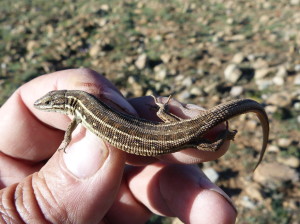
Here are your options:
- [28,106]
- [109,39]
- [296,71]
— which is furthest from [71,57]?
[296,71]

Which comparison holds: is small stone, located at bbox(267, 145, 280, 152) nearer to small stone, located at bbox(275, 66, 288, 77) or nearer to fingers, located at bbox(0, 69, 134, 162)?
small stone, located at bbox(275, 66, 288, 77)

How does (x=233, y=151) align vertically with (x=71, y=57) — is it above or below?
below

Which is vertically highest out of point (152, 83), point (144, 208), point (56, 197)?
point (56, 197)

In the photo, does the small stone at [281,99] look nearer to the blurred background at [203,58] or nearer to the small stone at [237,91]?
the blurred background at [203,58]

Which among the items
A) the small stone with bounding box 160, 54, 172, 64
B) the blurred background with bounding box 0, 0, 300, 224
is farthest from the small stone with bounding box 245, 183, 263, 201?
the small stone with bounding box 160, 54, 172, 64

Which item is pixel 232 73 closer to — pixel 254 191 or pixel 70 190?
pixel 254 191

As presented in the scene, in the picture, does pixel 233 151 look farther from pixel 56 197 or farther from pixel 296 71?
pixel 56 197

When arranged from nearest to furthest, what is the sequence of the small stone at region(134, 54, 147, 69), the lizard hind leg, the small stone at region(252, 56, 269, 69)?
1. the lizard hind leg
2. the small stone at region(252, 56, 269, 69)
3. the small stone at region(134, 54, 147, 69)

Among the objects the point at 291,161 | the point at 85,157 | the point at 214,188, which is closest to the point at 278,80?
the point at 291,161
